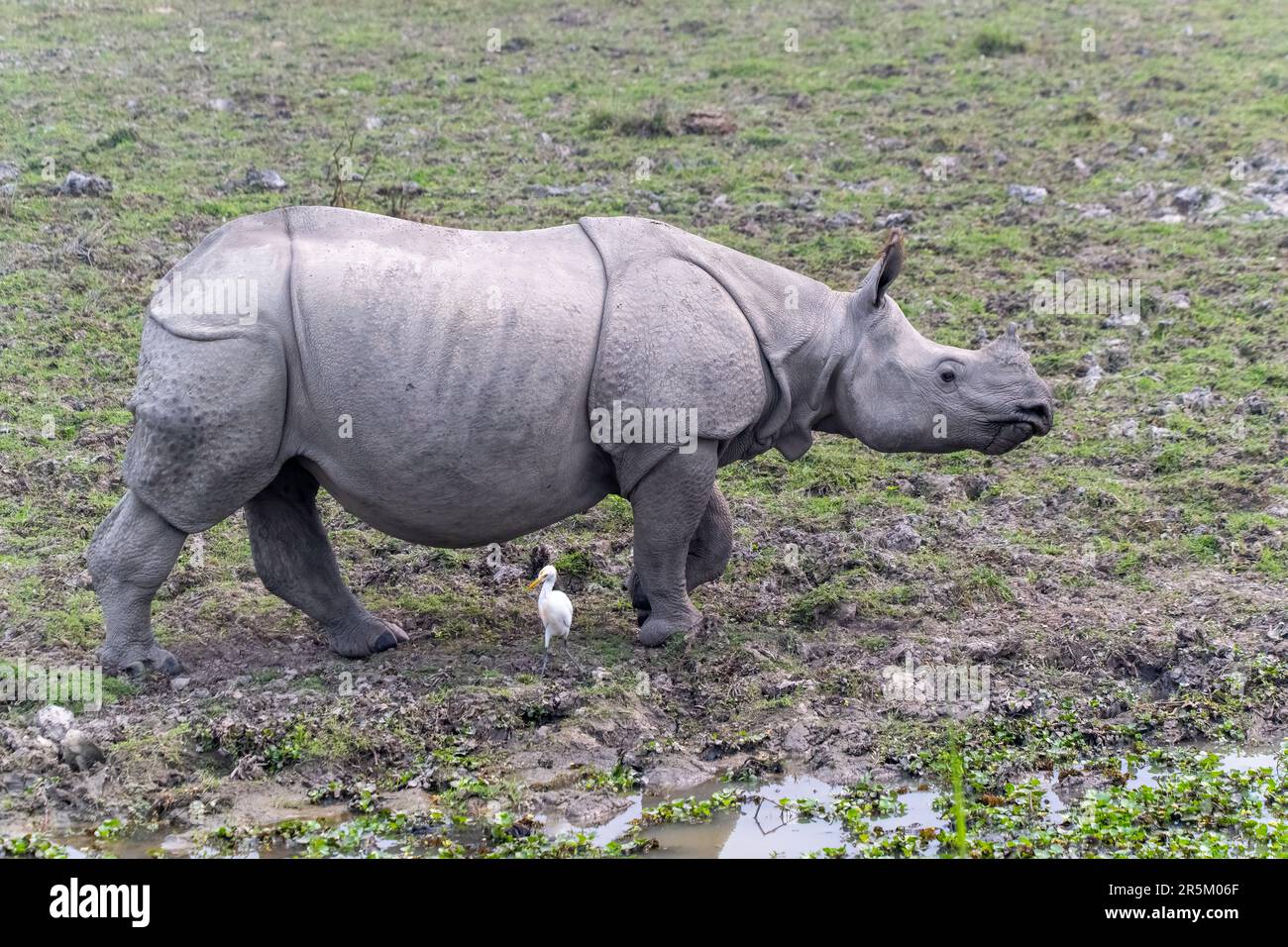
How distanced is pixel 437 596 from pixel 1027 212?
21.0 feet

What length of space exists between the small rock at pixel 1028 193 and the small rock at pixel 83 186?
7008 mm

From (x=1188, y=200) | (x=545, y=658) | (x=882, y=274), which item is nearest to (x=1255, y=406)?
(x=1188, y=200)

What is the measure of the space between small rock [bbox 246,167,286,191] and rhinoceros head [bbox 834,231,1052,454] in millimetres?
6456

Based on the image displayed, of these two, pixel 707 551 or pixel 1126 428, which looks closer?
pixel 707 551

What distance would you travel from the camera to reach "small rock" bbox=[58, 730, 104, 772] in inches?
258

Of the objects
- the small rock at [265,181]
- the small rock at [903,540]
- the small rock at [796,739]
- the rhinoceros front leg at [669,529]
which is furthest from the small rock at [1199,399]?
the small rock at [265,181]

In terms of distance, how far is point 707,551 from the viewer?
27.0 ft

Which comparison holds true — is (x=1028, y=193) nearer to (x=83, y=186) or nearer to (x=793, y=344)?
(x=793, y=344)

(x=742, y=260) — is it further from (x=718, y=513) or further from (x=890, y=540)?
(x=890, y=540)

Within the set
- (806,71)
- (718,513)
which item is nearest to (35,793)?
(718,513)

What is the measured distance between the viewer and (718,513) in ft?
26.9

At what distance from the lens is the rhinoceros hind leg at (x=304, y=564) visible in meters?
7.70

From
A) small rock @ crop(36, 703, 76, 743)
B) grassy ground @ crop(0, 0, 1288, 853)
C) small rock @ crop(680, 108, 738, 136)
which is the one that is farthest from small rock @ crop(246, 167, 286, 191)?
small rock @ crop(36, 703, 76, 743)

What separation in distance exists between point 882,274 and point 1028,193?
5.76 meters
